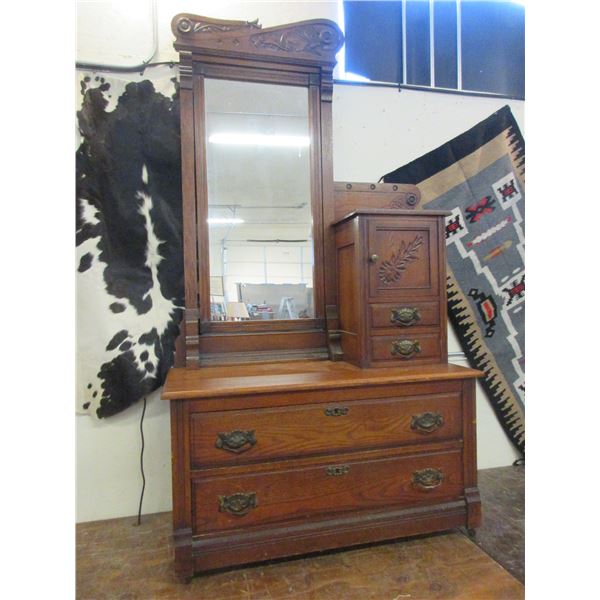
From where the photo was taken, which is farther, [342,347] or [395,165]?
[395,165]

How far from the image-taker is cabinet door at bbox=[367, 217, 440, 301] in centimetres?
159

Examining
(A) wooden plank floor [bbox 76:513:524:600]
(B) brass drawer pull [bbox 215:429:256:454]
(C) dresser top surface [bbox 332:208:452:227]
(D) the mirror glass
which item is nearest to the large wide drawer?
(B) brass drawer pull [bbox 215:429:256:454]

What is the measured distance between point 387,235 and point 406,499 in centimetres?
99

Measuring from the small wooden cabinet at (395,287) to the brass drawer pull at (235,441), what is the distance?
0.52 metres

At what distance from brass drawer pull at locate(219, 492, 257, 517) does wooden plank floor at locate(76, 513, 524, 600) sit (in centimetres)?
23

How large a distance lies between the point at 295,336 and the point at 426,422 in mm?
635

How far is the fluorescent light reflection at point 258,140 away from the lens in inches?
67.6

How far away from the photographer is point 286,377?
1438 millimetres

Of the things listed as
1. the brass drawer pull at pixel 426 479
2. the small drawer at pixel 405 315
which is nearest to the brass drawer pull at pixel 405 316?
the small drawer at pixel 405 315

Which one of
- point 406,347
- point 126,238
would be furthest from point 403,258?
point 126,238

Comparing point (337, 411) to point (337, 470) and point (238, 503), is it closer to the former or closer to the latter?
point (337, 470)
